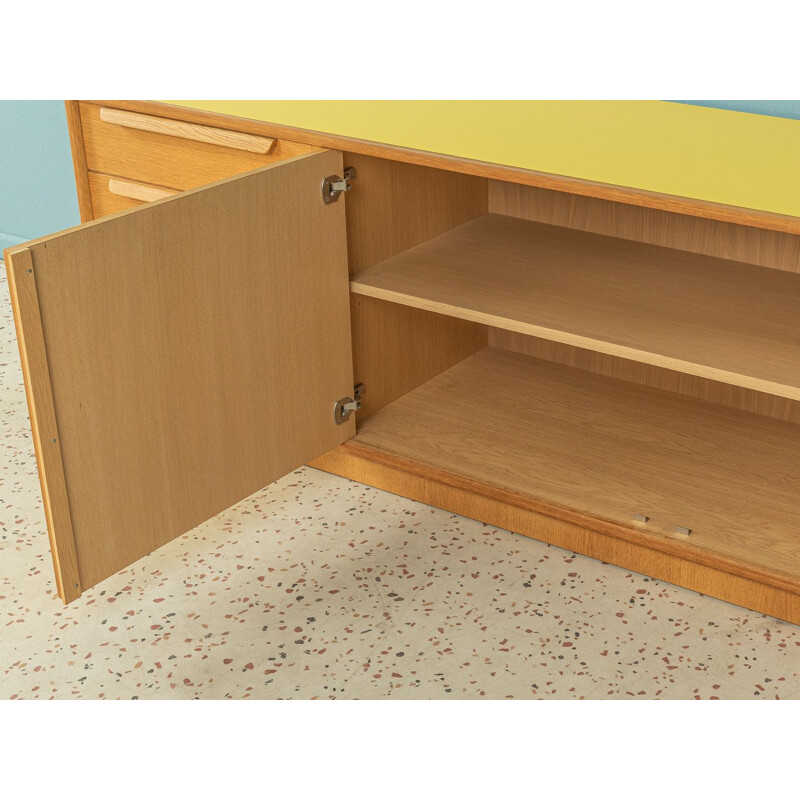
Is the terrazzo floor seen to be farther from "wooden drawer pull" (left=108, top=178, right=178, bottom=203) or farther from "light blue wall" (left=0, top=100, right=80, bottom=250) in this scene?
"light blue wall" (left=0, top=100, right=80, bottom=250)

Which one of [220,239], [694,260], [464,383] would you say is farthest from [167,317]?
[694,260]

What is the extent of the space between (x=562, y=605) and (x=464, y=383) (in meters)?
0.65

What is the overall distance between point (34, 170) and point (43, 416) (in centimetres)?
189

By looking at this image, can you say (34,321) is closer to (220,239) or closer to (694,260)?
(220,239)

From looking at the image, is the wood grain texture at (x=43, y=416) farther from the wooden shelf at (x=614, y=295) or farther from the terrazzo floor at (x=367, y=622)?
the wooden shelf at (x=614, y=295)

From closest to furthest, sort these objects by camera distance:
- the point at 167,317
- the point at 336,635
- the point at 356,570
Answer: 1. the point at 167,317
2. the point at 336,635
3. the point at 356,570

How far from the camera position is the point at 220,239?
5.40 ft

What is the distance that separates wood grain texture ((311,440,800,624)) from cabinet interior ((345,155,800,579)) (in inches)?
0.8

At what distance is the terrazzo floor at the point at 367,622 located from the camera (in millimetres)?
1649

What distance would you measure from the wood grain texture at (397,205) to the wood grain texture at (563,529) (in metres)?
0.38

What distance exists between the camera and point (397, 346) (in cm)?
221

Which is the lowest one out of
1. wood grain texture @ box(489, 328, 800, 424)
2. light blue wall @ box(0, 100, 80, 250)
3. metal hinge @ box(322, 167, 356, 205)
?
wood grain texture @ box(489, 328, 800, 424)

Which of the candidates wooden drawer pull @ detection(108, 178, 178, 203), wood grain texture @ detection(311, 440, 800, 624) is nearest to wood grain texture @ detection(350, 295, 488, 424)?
wood grain texture @ detection(311, 440, 800, 624)

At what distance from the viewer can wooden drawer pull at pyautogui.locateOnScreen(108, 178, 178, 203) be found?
2.18 meters
